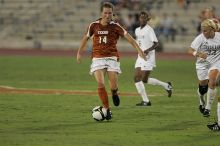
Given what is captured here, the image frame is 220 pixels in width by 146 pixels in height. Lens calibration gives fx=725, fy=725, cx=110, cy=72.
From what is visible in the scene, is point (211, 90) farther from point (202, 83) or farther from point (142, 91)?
point (142, 91)

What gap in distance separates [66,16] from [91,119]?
1206 inches

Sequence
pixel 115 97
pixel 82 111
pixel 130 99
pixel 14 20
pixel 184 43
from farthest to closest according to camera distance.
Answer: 1. pixel 14 20
2. pixel 184 43
3. pixel 130 99
4. pixel 82 111
5. pixel 115 97

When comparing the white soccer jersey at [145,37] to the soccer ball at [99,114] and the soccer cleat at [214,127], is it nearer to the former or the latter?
the soccer ball at [99,114]

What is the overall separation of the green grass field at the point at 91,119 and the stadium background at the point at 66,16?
1689 cm

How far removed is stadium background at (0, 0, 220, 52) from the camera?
141 ft

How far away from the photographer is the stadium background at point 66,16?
43.0 m

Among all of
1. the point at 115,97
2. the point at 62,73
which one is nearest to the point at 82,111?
the point at 115,97

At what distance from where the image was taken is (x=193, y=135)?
12383 millimetres

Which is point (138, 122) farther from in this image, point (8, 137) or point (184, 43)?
point (184, 43)

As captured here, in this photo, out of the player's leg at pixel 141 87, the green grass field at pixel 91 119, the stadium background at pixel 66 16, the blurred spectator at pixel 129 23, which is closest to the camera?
the green grass field at pixel 91 119

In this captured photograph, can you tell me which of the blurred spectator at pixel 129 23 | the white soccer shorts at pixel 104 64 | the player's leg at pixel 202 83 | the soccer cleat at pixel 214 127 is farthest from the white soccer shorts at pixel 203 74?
the blurred spectator at pixel 129 23

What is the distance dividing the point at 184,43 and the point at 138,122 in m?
27.2

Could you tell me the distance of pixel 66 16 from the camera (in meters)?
44.9

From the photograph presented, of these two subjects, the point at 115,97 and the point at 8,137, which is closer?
the point at 8,137
